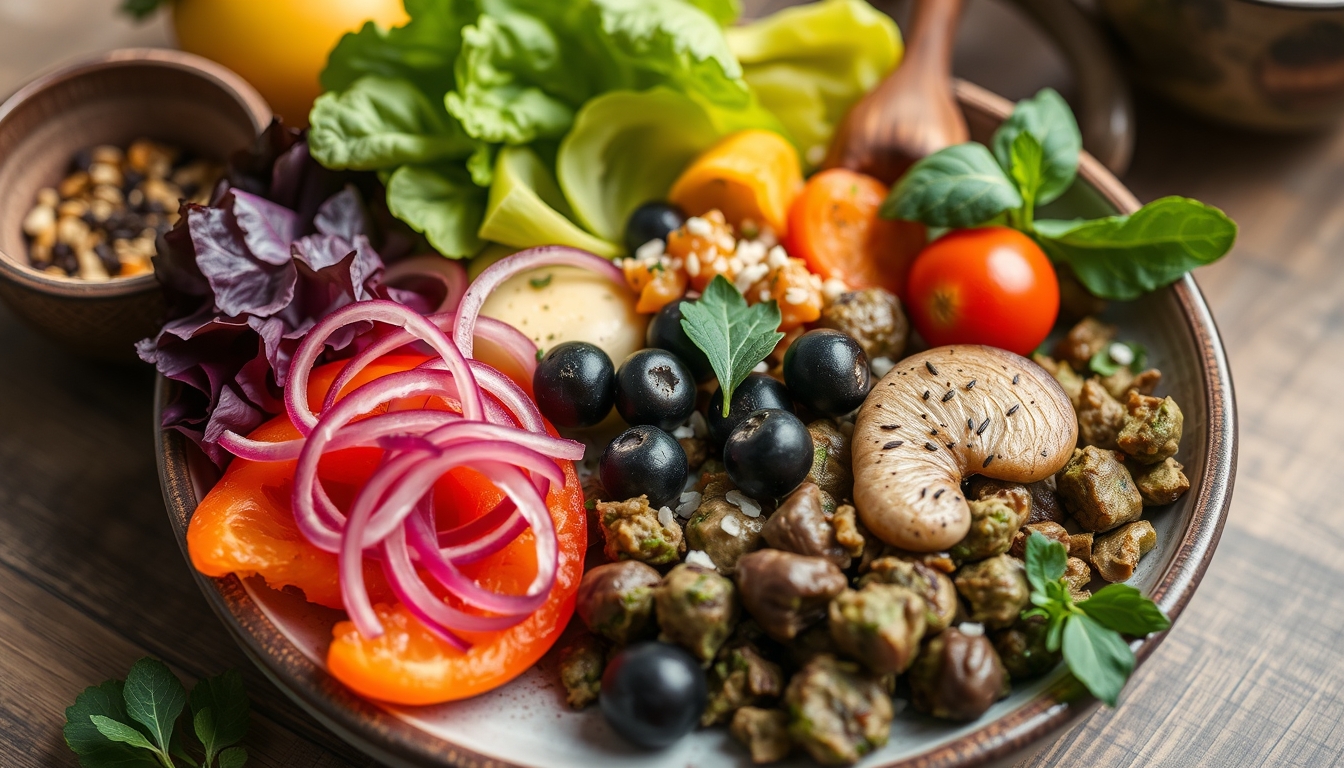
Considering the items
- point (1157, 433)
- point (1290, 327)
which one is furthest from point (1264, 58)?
point (1157, 433)

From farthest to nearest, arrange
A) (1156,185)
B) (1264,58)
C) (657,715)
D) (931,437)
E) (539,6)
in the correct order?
1. (1156,185)
2. (1264,58)
3. (539,6)
4. (931,437)
5. (657,715)

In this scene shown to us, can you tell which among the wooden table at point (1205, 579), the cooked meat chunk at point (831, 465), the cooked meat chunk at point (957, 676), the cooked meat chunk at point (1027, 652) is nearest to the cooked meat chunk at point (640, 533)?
the cooked meat chunk at point (831, 465)

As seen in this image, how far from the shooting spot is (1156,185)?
9.03 ft

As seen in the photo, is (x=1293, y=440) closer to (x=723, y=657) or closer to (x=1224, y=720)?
(x=1224, y=720)

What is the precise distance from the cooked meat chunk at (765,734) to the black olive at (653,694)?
72 mm

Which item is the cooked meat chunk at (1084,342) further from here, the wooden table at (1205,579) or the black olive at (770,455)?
the black olive at (770,455)

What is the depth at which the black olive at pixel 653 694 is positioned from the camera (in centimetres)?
143

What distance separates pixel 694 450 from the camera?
190 cm

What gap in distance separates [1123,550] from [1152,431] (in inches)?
9.5

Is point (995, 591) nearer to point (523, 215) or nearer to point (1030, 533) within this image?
point (1030, 533)

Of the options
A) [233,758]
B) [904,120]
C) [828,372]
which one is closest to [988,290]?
[828,372]

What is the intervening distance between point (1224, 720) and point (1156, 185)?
1527 mm

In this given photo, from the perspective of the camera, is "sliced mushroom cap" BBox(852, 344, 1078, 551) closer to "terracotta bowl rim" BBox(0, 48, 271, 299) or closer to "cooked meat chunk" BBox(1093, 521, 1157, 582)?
"cooked meat chunk" BBox(1093, 521, 1157, 582)

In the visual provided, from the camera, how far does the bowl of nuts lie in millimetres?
2160
